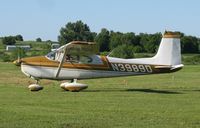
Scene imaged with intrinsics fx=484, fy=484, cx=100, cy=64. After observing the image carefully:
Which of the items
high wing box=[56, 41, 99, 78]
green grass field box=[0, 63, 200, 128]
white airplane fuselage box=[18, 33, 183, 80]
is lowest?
green grass field box=[0, 63, 200, 128]

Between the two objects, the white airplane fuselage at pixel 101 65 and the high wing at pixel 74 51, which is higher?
the high wing at pixel 74 51

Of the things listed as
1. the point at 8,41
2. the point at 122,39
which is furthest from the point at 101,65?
the point at 8,41

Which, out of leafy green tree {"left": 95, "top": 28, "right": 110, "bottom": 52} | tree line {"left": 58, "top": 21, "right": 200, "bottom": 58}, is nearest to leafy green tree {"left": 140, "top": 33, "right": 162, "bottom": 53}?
tree line {"left": 58, "top": 21, "right": 200, "bottom": 58}

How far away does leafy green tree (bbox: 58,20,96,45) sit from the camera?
119750 millimetres

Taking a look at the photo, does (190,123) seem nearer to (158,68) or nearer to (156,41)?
(158,68)

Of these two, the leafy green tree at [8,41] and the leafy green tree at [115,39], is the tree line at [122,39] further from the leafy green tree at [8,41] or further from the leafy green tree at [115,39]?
the leafy green tree at [8,41]

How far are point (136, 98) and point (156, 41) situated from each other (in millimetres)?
89162

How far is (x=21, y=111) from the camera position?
41.0ft

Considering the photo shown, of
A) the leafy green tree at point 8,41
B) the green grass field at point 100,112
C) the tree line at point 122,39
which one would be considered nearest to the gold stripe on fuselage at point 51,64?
the green grass field at point 100,112

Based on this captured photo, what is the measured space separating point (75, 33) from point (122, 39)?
16110 mm

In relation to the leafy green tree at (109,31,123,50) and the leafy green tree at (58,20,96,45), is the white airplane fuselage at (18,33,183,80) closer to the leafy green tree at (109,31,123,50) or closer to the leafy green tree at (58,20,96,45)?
the leafy green tree at (109,31,123,50)

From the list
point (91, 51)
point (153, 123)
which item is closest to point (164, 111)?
point (153, 123)

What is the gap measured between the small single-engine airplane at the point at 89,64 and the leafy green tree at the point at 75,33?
9617 cm

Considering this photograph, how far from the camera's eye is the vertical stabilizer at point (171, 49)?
22.5 meters
